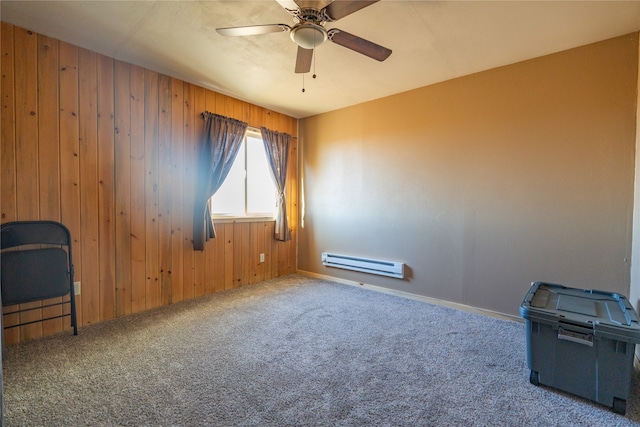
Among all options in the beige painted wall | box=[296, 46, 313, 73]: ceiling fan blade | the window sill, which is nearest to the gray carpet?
the beige painted wall

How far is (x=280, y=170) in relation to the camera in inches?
171

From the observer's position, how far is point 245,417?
5.24ft

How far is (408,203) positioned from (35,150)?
3.48 meters

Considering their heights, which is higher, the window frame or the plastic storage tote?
the window frame

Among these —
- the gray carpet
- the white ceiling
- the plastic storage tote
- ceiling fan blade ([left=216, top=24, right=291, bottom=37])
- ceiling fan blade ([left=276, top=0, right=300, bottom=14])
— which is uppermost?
the white ceiling

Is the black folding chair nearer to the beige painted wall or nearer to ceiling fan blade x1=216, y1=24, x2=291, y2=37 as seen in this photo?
ceiling fan blade x1=216, y1=24, x2=291, y2=37

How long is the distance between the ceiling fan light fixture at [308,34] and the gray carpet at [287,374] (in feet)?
7.10

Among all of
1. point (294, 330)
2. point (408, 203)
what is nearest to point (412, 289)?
point (408, 203)

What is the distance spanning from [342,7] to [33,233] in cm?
276

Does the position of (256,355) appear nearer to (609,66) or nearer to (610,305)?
(610,305)

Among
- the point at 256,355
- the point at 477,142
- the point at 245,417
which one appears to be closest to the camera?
the point at 245,417

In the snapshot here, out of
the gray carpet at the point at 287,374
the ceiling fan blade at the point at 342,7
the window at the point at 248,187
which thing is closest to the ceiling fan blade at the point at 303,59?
the ceiling fan blade at the point at 342,7

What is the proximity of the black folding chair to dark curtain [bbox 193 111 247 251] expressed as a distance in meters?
1.16

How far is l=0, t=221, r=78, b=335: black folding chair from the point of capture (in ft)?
7.36
